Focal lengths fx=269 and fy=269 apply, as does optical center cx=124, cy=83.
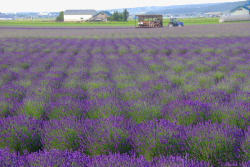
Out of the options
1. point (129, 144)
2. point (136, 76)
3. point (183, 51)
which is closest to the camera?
point (129, 144)

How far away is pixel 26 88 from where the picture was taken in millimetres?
5273

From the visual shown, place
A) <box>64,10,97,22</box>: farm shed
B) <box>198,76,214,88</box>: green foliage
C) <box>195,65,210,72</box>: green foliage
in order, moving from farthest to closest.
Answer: <box>64,10,97,22</box>: farm shed < <box>195,65,210,72</box>: green foliage < <box>198,76,214,88</box>: green foliage

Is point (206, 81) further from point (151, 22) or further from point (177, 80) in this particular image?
point (151, 22)

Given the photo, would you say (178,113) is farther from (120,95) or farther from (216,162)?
(120,95)

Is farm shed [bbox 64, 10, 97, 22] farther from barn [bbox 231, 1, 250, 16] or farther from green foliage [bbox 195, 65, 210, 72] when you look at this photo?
green foliage [bbox 195, 65, 210, 72]

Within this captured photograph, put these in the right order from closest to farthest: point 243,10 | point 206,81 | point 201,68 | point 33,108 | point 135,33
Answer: point 33,108, point 206,81, point 201,68, point 135,33, point 243,10

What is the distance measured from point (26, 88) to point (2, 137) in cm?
252

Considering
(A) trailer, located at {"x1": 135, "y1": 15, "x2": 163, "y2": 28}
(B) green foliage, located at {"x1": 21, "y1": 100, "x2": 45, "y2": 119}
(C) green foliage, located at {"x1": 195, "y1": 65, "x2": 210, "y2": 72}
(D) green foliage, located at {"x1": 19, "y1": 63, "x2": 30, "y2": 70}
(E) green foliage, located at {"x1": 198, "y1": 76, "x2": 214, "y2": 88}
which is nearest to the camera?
(B) green foliage, located at {"x1": 21, "y1": 100, "x2": 45, "y2": 119}

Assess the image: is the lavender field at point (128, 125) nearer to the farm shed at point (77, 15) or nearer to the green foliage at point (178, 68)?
the green foliage at point (178, 68)

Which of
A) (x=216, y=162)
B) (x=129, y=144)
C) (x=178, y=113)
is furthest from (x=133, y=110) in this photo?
(x=216, y=162)

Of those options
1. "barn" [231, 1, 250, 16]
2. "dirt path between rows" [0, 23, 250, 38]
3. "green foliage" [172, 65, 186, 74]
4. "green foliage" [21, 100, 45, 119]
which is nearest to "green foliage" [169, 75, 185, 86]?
"green foliage" [172, 65, 186, 74]

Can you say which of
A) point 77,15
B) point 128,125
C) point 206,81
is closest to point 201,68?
point 206,81

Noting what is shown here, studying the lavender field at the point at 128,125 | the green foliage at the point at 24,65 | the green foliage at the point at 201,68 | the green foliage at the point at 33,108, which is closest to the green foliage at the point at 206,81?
the lavender field at the point at 128,125

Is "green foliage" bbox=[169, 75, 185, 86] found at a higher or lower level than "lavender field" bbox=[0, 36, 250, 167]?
higher
